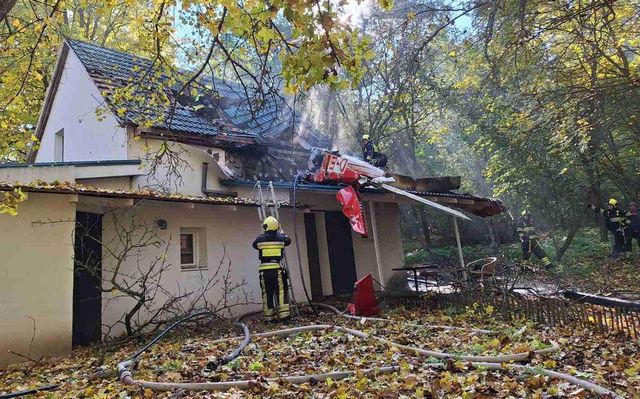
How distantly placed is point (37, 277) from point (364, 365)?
5.06 meters

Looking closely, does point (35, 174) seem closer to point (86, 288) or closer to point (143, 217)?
point (143, 217)

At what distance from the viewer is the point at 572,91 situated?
9344mm

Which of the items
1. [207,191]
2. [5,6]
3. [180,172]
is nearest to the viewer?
[5,6]

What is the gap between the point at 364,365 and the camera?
4.81 meters

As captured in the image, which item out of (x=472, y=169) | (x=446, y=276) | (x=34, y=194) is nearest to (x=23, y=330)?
(x=34, y=194)

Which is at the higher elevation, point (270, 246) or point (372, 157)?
point (372, 157)

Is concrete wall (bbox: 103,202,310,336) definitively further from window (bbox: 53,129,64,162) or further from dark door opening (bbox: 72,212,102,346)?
window (bbox: 53,129,64,162)

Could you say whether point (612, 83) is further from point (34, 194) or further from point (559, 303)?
point (34, 194)

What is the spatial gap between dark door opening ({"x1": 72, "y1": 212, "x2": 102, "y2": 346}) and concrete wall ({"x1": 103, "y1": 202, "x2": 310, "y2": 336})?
0.16m

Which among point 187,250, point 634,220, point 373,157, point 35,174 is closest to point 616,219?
point 634,220

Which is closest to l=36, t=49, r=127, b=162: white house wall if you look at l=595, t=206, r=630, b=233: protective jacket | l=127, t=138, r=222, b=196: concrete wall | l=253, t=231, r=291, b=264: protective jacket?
l=127, t=138, r=222, b=196: concrete wall

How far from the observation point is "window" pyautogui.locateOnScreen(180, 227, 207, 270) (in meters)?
9.70

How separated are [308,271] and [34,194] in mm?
6965

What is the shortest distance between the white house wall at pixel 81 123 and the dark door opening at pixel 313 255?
5.06 meters
